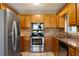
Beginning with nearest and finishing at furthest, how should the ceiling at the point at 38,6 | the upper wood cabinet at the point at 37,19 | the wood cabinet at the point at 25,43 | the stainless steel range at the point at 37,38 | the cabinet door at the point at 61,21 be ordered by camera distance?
the ceiling at the point at 38,6, the stainless steel range at the point at 37,38, the wood cabinet at the point at 25,43, the cabinet door at the point at 61,21, the upper wood cabinet at the point at 37,19

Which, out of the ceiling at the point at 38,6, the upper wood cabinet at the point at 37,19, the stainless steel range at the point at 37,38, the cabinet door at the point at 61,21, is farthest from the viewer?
the upper wood cabinet at the point at 37,19

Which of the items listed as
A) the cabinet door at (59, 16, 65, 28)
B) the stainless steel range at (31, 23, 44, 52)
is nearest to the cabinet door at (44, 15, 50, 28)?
the stainless steel range at (31, 23, 44, 52)

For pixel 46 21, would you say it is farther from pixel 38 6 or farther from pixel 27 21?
pixel 38 6

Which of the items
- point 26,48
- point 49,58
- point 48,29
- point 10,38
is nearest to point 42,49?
point 26,48

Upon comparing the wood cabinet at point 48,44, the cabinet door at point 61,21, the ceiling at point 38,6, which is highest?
the ceiling at point 38,6

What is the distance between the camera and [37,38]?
7.24 m

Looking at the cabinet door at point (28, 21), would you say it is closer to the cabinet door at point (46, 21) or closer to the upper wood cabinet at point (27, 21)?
the upper wood cabinet at point (27, 21)

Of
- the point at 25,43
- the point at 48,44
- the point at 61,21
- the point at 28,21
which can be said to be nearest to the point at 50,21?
the point at 61,21

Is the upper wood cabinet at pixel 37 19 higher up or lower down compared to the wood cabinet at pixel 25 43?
higher up

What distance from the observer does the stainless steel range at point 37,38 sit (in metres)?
6.97

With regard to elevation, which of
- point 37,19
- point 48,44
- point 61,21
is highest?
point 37,19

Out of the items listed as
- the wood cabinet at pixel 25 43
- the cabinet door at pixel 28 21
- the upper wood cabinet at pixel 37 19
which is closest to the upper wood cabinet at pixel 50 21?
the upper wood cabinet at pixel 37 19

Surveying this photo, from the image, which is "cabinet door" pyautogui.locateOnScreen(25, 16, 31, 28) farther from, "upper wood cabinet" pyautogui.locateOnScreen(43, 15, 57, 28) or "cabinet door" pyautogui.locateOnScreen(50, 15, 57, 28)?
"cabinet door" pyautogui.locateOnScreen(50, 15, 57, 28)

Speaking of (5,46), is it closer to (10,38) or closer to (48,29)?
(10,38)
